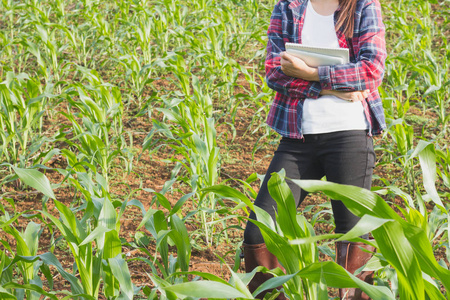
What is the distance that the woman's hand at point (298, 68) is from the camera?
1.82 m

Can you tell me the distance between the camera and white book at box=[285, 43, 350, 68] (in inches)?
71.1

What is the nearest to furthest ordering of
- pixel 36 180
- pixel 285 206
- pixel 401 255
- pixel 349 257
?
pixel 401 255 → pixel 285 206 → pixel 36 180 → pixel 349 257

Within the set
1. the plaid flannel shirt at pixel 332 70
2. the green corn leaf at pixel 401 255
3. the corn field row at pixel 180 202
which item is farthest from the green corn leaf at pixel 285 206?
the plaid flannel shirt at pixel 332 70

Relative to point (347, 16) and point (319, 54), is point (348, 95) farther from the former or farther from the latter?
point (347, 16)

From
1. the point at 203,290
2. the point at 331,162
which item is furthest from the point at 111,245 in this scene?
the point at 331,162

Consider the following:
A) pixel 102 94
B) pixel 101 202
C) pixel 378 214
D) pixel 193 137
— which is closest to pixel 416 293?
pixel 378 214

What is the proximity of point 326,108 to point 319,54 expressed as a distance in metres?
0.19

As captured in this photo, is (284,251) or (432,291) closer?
(432,291)

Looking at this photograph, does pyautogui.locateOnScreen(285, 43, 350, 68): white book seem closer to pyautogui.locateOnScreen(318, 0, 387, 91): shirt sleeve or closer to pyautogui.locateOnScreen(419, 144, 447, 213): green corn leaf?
pyautogui.locateOnScreen(318, 0, 387, 91): shirt sleeve

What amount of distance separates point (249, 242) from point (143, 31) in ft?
10.9

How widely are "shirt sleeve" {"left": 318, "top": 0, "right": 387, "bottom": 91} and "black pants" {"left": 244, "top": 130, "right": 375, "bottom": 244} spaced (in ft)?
0.56

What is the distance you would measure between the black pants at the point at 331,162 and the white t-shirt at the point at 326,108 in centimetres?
3

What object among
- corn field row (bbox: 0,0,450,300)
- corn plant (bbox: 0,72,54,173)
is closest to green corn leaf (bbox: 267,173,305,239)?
corn field row (bbox: 0,0,450,300)

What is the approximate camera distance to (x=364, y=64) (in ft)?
5.94
